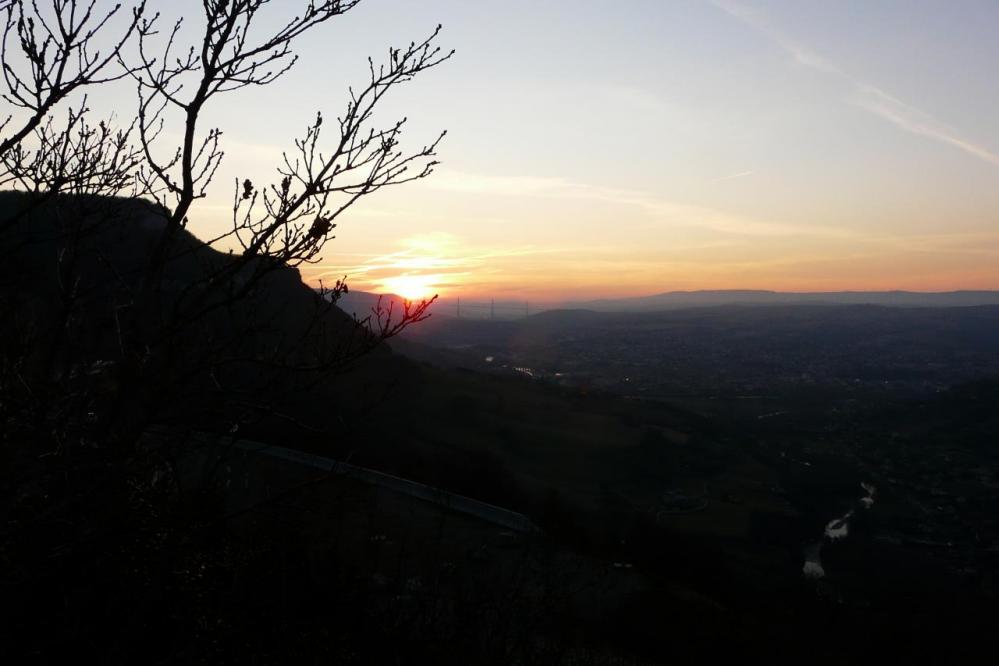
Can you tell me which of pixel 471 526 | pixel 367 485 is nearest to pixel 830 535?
pixel 471 526

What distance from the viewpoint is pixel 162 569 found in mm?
3451

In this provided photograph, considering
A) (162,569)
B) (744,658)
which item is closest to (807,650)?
(744,658)

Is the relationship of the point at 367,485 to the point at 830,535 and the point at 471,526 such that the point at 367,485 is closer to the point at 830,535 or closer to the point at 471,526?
the point at 471,526

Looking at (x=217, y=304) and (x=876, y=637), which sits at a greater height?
(x=217, y=304)

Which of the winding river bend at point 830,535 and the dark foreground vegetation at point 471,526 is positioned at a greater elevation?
the dark foreground vegetation at point 471,526

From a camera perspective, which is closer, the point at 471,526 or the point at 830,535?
the point at 471,526

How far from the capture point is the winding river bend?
93.4 ft

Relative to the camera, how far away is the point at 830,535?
33250 millimetres

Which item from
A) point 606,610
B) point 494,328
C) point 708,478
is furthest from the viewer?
point 494,328

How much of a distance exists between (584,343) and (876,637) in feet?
422

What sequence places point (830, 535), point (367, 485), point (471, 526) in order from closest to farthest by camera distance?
point (367, 485), point (471, 526), point (830, 535)

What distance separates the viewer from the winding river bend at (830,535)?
93.4ft

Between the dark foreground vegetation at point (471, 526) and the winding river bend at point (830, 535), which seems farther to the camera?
the winding river bend at point (830, 535)

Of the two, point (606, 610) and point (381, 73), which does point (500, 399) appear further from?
point (381, 73)
